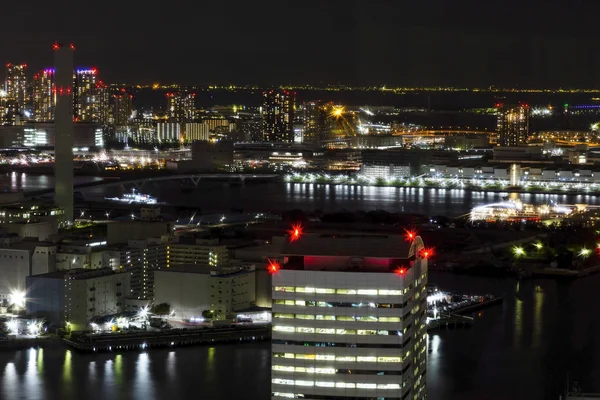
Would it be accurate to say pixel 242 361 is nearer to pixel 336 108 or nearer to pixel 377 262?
pixel 377 262

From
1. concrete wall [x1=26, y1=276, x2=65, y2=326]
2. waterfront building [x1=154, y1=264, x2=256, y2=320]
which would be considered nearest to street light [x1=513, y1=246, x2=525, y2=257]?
waterfront building [x1=154, y1=264, x2=256, y2=320]

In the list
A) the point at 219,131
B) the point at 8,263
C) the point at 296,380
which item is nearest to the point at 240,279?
the point at 8,263

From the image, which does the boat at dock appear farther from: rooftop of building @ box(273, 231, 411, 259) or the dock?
rooftop of building @ box(273, 231, 411, 259)

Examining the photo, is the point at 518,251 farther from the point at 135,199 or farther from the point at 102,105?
the point at 102,105

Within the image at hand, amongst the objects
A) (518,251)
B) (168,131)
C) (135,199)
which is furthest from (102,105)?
(518,251)

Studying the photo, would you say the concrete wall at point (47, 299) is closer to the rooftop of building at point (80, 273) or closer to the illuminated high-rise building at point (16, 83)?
the rooftop of building at point (80, 273)

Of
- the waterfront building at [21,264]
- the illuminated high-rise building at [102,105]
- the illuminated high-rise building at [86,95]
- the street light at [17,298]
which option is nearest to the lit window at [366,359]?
the street light at [17,298]
